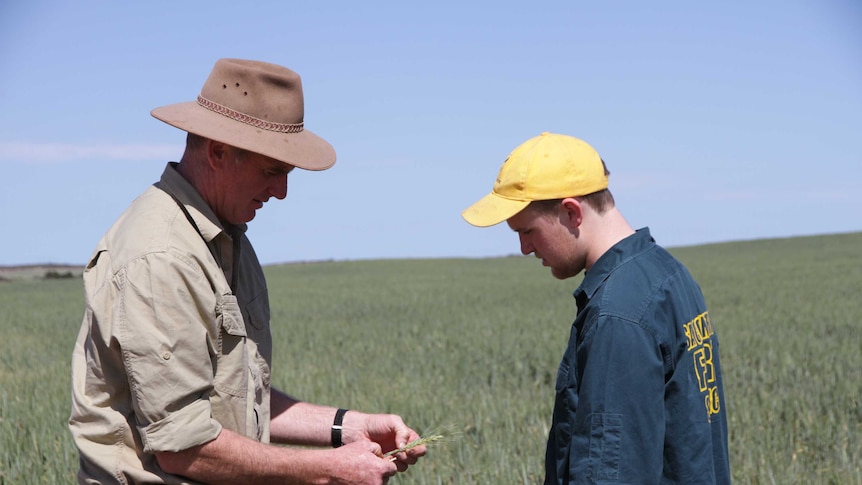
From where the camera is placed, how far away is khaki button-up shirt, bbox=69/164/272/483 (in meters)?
2.39

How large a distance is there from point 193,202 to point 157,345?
51 centimetres

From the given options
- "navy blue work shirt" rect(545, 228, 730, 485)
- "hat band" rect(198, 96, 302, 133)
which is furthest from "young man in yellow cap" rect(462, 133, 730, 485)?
"hat band" rect(198, 96, 302, 133)

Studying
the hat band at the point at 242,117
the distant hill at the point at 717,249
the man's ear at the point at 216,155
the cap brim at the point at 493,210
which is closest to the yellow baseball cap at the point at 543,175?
the cap brim at the point at 493,210

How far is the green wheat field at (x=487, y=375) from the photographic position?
595 centimetres

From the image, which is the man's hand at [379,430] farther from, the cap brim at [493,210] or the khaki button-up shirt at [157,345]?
the cap brim at [493,210]

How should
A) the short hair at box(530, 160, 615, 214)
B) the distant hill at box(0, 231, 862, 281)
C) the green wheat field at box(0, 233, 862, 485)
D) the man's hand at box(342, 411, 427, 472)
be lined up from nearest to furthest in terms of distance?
the short hair at box(530, 160, 615, 214) < the man's hand at box(342, 411, 427, 472) < the green wheat field at box(0, 233, 862, 485) < the distant hill at box(0, 231, 862, 281)

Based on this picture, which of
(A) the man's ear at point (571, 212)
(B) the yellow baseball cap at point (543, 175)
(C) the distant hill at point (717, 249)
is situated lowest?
(C) the distant hill at point (717, 249)

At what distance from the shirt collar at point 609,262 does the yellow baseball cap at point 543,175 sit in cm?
19

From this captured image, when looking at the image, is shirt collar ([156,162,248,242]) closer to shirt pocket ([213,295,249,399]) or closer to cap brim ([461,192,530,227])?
shirt pocket ([213,295,249,399])

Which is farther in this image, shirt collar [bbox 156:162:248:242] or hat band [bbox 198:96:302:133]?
hat band [bbox 198:96:302:133]

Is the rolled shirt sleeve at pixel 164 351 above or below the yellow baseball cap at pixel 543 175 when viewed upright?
below

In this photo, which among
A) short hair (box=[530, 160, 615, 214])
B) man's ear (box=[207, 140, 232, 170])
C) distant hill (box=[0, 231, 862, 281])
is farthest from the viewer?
distant hill (box=[0, 231, 862, 281])

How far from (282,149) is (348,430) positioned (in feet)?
4.04

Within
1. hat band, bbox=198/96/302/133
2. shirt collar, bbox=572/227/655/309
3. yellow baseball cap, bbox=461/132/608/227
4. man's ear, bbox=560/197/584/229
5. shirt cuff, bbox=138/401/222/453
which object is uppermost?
hat band, bbox=198/96/302/133
